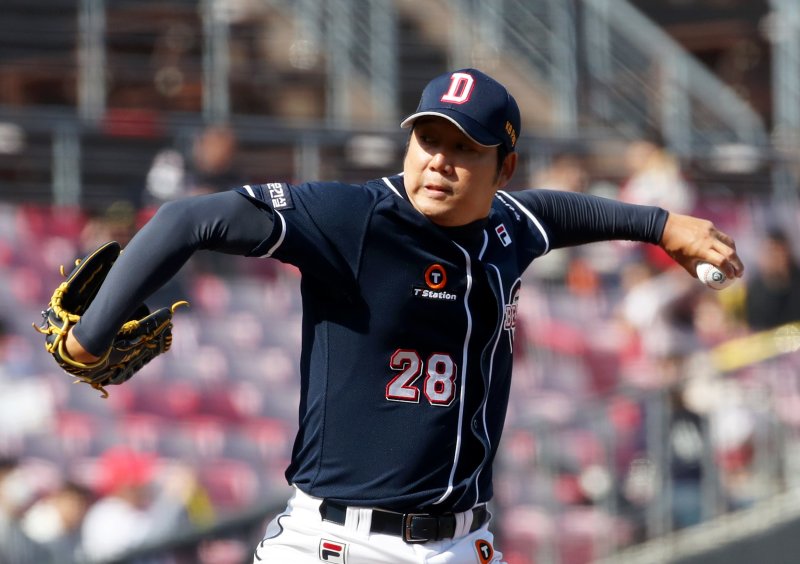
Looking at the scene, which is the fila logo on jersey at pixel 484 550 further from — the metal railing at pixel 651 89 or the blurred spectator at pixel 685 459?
the metal railing at pixel 651 89

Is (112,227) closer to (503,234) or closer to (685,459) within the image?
(685,459)

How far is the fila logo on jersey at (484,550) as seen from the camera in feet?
10.6

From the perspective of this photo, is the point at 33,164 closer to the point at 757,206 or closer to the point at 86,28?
the point at 86,28

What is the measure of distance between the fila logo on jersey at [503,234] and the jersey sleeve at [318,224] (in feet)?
1.35

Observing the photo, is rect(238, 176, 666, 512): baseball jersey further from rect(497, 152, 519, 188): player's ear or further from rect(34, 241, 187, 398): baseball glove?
rect(34, 241, 187, 398): baseball glove

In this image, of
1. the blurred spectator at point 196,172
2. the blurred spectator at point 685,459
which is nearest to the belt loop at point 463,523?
the blurred spectator at point 685,459

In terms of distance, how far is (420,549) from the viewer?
312cm

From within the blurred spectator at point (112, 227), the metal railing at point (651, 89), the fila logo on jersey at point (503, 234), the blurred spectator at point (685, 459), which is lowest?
the blurred spectator at point (685, 459)

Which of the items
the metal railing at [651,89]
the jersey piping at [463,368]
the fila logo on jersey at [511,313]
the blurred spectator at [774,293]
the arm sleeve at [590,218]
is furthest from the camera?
the metal railing at [651,89]

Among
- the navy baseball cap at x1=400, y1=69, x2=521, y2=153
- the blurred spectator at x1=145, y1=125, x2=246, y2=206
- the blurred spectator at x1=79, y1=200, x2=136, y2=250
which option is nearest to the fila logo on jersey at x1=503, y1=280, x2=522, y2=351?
the navy baseball cap at x1=400, y1=69, x2=521, y2=153

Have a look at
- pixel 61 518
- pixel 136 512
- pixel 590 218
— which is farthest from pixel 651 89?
pixel 590 218

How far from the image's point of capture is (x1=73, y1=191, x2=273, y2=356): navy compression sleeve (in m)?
2.75

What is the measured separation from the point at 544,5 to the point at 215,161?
4.50 meters

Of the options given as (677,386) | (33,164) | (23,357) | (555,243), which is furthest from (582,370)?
(555,243)
